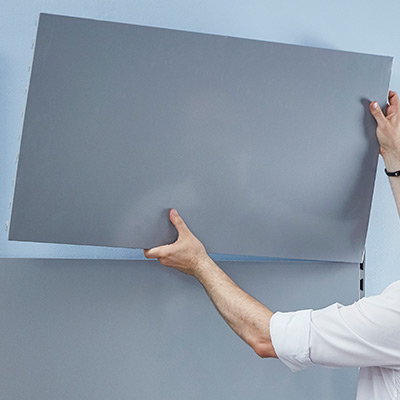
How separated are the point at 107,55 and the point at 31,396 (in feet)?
1.93

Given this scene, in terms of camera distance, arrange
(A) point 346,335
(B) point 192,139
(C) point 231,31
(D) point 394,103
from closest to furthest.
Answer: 1. (A) point 346,335
2. (B) point 192,139
3. (D) point 394,103
4. (C) point 231,31

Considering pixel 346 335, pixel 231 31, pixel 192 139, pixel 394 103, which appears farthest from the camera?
pixel 231 31

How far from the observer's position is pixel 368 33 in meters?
1.25

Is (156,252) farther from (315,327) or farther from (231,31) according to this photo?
(231,31)

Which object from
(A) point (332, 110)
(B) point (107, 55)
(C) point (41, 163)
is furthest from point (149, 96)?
(A) point (332, 110)

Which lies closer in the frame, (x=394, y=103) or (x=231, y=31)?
(x=394, y=103)

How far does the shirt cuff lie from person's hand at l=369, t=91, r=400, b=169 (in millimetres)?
375

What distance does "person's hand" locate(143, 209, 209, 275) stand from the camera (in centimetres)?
95

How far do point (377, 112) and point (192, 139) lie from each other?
35cm

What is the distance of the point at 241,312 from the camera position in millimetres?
896

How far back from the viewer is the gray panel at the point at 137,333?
925mm

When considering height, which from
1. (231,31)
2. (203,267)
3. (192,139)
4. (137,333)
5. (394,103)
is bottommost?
(137,333)

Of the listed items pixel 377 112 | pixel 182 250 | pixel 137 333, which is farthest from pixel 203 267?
pixel 377 112

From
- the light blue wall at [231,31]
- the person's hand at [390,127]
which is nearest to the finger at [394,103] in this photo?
the person's hand at [390,127]
